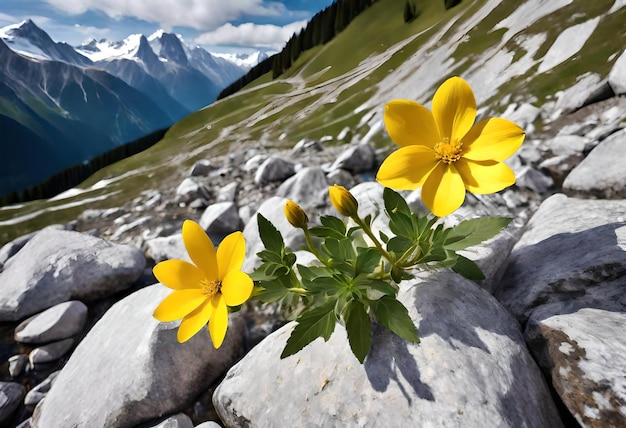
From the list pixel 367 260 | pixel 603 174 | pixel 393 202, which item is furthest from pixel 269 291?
pixel 603 174

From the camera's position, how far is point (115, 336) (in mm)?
5004

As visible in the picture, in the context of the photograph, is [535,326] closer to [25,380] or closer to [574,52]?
[25,380]

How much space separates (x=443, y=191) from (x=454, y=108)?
65cm

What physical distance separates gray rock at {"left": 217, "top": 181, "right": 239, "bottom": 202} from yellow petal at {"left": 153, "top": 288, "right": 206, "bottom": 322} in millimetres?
10461

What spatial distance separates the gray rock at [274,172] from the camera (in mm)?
13859

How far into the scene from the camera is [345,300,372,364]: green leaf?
106 inches

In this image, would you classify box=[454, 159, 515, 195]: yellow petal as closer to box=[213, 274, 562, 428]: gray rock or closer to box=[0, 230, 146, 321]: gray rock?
box=[213, 274, 562, 428]: gray rock

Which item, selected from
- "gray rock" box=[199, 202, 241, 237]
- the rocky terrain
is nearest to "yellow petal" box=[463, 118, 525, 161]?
the rocky terrain

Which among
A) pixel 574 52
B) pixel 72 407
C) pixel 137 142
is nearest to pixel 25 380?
pixel 72 407

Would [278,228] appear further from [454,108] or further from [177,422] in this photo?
[454,108]

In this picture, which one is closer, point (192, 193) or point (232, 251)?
point (232, 251)

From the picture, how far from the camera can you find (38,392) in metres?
5.20

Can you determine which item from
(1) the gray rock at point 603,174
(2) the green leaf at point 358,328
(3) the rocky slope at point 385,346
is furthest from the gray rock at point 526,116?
(2) the green leaf at point 358,328

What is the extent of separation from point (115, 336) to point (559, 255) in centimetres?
613
